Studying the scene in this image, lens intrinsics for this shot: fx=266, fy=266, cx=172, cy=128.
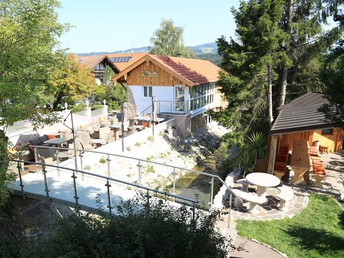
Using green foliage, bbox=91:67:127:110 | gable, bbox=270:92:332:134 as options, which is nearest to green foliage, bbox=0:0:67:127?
gable, bbox=270:92:332:134

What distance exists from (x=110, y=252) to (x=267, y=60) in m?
11.0

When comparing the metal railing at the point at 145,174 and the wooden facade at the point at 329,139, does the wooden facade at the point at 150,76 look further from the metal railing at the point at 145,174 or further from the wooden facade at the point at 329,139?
the wooden facade at the point at 329,139

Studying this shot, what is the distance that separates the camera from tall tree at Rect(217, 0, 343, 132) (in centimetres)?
1214

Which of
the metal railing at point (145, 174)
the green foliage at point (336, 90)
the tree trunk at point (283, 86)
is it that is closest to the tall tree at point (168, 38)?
the tree trunk at point (283, 86)

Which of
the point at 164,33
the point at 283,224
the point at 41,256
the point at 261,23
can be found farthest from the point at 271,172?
the point at 164,33

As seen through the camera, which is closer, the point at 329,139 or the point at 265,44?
the point at 265,44

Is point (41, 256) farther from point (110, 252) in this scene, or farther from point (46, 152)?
point (46, 152)

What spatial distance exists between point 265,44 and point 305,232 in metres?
Answer: 8.24

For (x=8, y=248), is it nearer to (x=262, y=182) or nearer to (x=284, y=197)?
(x=262, y=182)

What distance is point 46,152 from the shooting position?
40.5 feet

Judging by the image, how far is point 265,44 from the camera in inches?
478

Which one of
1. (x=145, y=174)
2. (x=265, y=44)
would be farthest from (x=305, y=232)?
(x=145, y=174)

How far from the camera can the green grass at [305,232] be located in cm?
662

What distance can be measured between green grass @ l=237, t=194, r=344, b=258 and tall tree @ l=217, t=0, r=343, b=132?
6551 millimetres
